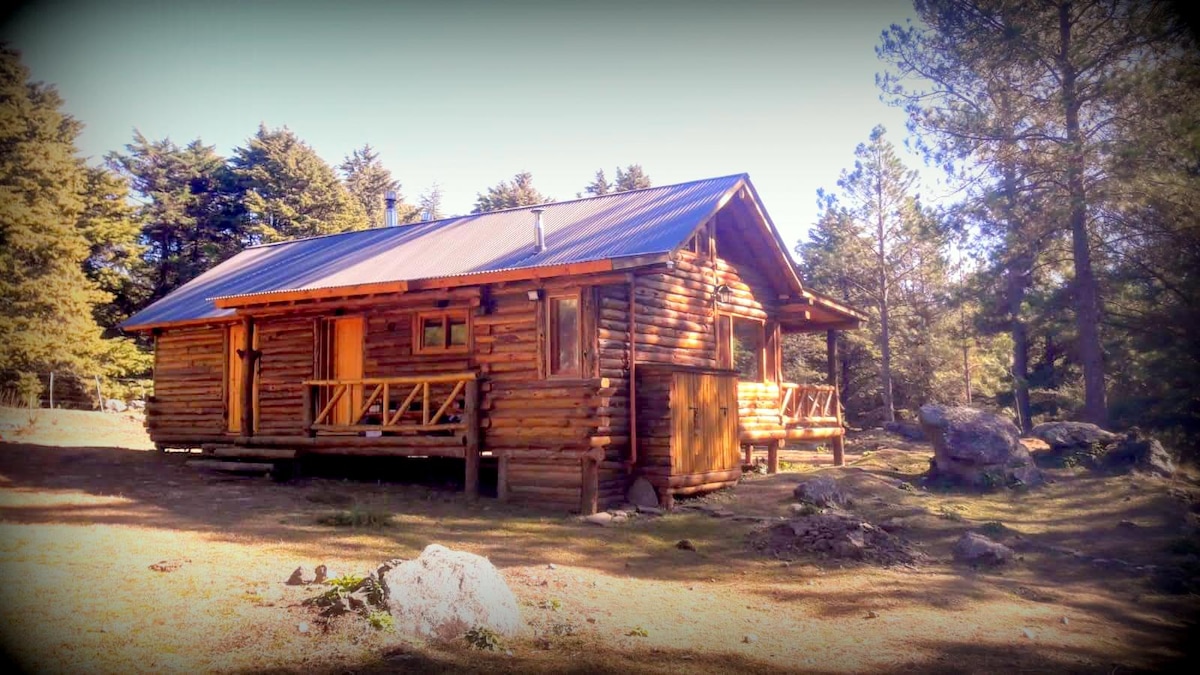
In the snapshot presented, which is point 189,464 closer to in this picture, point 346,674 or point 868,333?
point 346,674

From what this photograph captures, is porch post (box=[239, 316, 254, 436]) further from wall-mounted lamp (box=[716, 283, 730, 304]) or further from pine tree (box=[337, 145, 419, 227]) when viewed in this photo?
pine tree (box=[337, 145, 419, 227])

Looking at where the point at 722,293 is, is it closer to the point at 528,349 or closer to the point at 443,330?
the point at 528,349

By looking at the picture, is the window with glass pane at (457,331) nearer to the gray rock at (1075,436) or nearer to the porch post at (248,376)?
the porch post at (248,376)

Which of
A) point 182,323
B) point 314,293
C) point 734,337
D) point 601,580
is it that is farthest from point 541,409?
point 182,323

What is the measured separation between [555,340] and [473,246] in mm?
4470

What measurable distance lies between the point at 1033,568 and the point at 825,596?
372cm

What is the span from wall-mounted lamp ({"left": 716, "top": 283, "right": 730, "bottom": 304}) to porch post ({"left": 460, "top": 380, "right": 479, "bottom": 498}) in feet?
21.3

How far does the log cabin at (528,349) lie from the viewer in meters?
14.5

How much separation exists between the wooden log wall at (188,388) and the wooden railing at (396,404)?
425 cm

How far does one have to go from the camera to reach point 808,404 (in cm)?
2166

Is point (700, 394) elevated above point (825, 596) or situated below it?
above

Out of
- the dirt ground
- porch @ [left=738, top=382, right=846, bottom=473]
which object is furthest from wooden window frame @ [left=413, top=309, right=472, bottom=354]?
porch @ [left=738, top=382, right=846, bottom=473]

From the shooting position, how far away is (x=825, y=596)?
948 cm

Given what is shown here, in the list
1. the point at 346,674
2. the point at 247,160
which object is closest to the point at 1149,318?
the point at 346,674
